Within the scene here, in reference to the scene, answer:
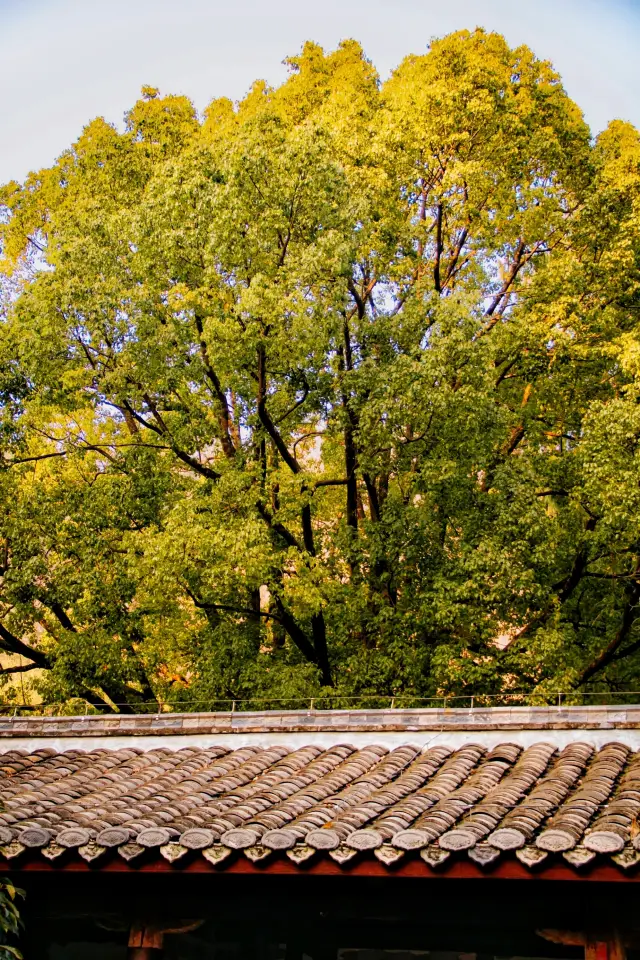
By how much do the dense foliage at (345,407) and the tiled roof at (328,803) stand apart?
6.63m

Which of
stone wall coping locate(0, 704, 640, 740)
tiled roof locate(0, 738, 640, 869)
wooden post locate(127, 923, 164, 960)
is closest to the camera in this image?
tiled roof locate(0, 738, 640, 869)

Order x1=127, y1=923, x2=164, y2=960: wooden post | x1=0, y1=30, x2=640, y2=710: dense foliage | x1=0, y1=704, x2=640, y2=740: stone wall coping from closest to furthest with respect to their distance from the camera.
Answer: x1=127, y1=923, x2=164, y2=960: wooden post
x1=0, y1=704, x2=640, y2=740: stone wall coping
x1=0, y1=30, x2=640, y2=710: dense foliage

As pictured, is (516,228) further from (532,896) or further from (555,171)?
(532,896)

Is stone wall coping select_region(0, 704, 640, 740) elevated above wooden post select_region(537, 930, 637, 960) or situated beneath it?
elevated above

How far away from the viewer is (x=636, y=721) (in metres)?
8.42

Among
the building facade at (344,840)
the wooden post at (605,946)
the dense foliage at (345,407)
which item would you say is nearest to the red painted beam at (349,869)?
the building facade at (344,840)

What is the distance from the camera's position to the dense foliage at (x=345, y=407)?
1599 centimetres

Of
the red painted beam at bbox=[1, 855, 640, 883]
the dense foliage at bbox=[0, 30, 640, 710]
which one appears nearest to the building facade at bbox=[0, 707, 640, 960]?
the red painted beam at bbox=[1, 855, 640, 883]

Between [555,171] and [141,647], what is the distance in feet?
37.1

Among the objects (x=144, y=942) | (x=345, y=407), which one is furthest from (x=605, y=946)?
(x=345, y=407)

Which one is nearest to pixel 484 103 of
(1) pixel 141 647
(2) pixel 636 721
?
(1) pixel 141 647

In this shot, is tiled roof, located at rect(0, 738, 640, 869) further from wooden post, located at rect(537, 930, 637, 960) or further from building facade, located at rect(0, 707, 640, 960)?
wooden post, located at rect(537, 930, 637, 960)

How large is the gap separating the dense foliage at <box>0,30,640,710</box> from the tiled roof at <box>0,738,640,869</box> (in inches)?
A: 261

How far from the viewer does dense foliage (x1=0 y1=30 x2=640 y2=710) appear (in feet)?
52.5
